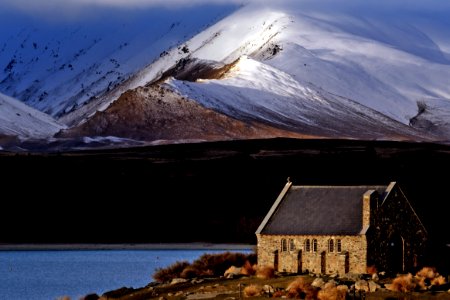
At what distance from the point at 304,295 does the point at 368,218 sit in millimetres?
9589

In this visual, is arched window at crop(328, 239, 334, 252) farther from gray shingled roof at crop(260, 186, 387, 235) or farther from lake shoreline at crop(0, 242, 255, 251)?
lake shoreline at crop(0, 242, 255, 251)

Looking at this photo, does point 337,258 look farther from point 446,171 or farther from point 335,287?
point 446,171

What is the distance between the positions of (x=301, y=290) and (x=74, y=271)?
1590 inches

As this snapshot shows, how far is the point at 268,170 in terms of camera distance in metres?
193

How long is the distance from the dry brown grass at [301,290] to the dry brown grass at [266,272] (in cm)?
692

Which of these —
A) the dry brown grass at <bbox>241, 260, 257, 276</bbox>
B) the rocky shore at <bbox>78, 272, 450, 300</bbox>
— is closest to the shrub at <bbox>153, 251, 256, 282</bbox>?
the dry brown grass at <bbox>241, 260, 257, 276</bbox>

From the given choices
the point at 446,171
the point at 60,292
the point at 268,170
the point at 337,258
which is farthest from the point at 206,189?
the point at 337,258

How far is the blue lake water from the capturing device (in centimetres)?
8756

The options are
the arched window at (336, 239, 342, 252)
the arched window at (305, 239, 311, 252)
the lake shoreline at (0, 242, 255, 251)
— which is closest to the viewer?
the arched window at (336, 239, 342, 252)

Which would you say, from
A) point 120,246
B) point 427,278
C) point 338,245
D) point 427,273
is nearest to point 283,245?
point 338,245

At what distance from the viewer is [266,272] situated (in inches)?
2950

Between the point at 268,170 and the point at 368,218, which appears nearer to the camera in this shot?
the point at 368,218

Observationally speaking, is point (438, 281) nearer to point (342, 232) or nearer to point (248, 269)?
point (342, 232)

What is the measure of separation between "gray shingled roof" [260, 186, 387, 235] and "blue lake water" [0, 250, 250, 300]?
404 inches
